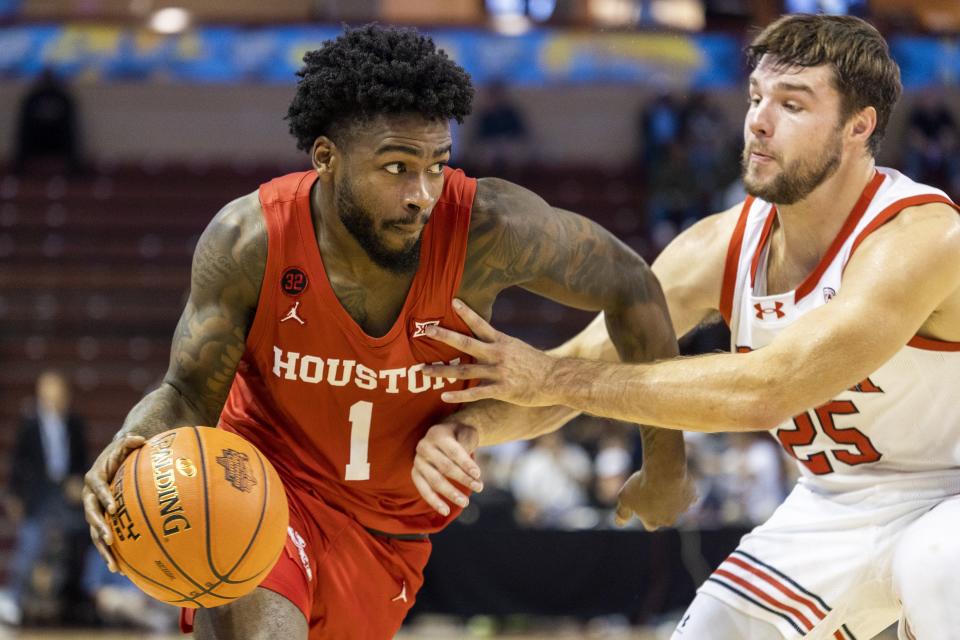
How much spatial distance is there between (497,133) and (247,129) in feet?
13.1

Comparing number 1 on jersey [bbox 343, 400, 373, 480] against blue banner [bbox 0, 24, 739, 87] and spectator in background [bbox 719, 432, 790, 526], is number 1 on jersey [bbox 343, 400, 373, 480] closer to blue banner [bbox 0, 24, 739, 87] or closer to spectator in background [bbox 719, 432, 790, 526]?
spectator in background [bbox 719, 432, 790, 526]

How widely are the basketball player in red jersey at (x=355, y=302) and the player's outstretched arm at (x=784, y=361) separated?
22cm

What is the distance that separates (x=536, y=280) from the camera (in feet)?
13.1

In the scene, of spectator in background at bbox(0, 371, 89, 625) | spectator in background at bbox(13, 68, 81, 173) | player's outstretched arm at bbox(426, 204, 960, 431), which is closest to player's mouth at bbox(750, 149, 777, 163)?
player's outstretched arm at bbox(426, 204, 960, 431)

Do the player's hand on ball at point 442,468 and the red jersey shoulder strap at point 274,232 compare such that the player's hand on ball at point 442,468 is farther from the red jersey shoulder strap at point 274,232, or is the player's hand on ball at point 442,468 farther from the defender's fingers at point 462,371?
the red jersey shoulder strap at point 274,232

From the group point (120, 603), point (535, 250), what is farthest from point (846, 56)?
point (120, 603)

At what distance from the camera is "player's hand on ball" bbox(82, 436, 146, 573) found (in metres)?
3.28

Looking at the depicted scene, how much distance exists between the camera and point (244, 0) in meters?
18.1

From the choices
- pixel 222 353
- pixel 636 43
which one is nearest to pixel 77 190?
pixel 636 43

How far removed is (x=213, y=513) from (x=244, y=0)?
16039 millimetres

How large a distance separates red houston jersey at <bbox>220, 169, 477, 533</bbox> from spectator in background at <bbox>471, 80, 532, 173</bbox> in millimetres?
12743

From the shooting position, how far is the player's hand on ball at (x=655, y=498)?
4.30 m

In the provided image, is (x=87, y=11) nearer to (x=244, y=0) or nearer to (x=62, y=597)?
(x=244, y=0)

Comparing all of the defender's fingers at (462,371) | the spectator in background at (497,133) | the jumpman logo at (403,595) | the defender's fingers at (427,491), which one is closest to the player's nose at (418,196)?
the defender's fingers at (462,371)
